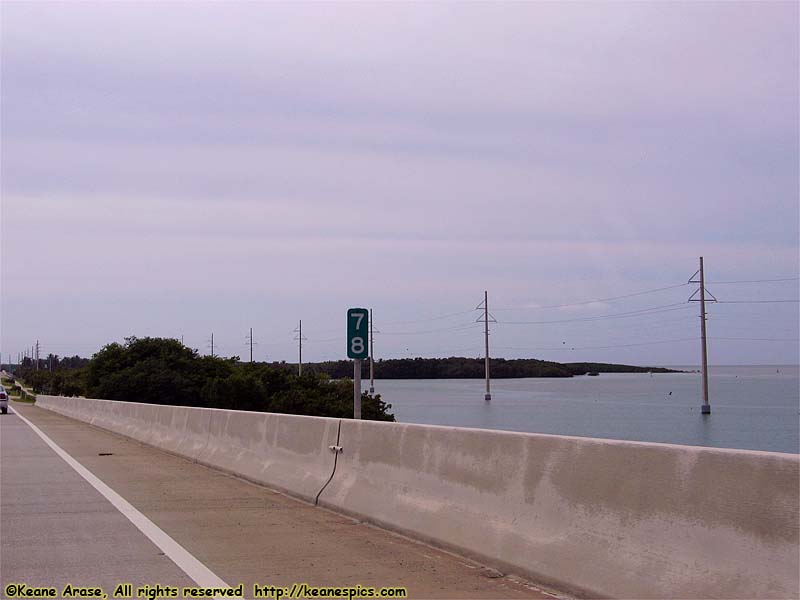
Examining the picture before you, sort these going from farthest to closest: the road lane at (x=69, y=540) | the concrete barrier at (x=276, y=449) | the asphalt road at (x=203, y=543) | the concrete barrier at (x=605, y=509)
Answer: the concrete barrier at (x=276, y=449)
the road lane at (x=69, y=540)
the asphalt road at (x=203, y=543)
the concrete barrier at (x=605, y=509)

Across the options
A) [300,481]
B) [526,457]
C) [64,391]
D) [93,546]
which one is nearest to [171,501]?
[300,481]

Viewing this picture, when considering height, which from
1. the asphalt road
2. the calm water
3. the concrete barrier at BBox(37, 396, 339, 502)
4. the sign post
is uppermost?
the sign post

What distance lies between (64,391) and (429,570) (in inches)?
4341

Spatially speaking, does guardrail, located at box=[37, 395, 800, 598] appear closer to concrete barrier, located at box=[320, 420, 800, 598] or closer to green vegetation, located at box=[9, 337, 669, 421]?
concrete barrier, located at box=[320, 420, 800, 598]

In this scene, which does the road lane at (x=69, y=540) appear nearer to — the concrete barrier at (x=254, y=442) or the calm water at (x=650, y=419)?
the concrete barrier at (x=254, y=442)

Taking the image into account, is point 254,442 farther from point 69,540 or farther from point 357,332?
point 69,540

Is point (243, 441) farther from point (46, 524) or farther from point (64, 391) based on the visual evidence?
point (64, 391)

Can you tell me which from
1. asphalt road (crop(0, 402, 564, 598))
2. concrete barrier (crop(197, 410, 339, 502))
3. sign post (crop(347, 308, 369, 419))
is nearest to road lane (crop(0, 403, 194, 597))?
asphalt road (crop(0, 402, 564, 598))

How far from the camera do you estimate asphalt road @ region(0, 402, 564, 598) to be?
7.88 m

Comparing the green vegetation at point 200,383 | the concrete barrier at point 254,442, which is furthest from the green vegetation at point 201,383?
the concrete barrier at point 254,442

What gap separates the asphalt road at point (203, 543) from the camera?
788 cm

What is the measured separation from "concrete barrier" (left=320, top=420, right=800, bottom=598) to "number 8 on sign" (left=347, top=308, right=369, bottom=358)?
5710 millimetres

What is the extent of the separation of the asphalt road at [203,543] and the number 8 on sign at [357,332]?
2.83m

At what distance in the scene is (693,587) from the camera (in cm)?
611
